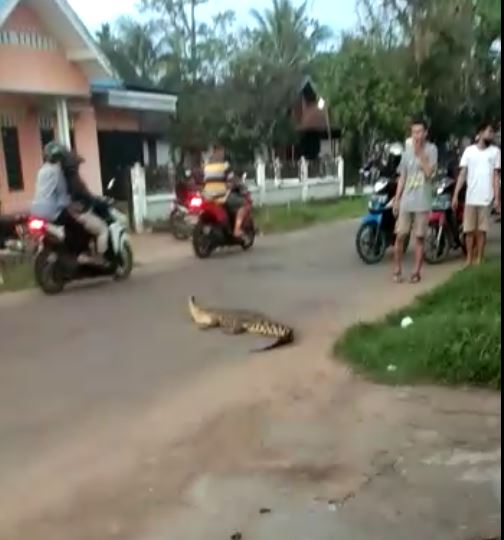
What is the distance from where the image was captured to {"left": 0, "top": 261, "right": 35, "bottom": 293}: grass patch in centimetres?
1040

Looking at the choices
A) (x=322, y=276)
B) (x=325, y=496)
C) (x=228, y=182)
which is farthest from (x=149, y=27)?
(x=325, y=496)

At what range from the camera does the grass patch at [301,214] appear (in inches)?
680

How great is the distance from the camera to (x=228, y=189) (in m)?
12.8

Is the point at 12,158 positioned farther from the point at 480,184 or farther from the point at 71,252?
the point at 480,184

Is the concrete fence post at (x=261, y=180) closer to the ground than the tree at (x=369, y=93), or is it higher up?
closer to the ground

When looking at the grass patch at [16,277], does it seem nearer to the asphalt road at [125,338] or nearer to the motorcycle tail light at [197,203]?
the asphalt road at [125,338]

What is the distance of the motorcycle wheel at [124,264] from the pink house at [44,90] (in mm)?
5788

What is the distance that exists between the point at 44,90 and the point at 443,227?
9.30m

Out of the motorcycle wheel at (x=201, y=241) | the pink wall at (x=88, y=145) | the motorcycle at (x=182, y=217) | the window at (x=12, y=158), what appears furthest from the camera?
the pink wall at (x=88, y=145)

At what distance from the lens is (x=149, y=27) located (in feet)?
125

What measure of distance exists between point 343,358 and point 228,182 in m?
6.97

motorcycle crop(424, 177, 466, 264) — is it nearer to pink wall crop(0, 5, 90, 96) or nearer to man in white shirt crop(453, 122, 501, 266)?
man in white shirt crop(453, 122, 501, 266)

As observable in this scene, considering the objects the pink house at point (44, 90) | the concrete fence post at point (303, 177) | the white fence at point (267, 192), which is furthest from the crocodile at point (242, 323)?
the concrete fence post at point (303, 177)

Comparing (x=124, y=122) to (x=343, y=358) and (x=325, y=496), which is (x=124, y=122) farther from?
(x=325, y=496)
